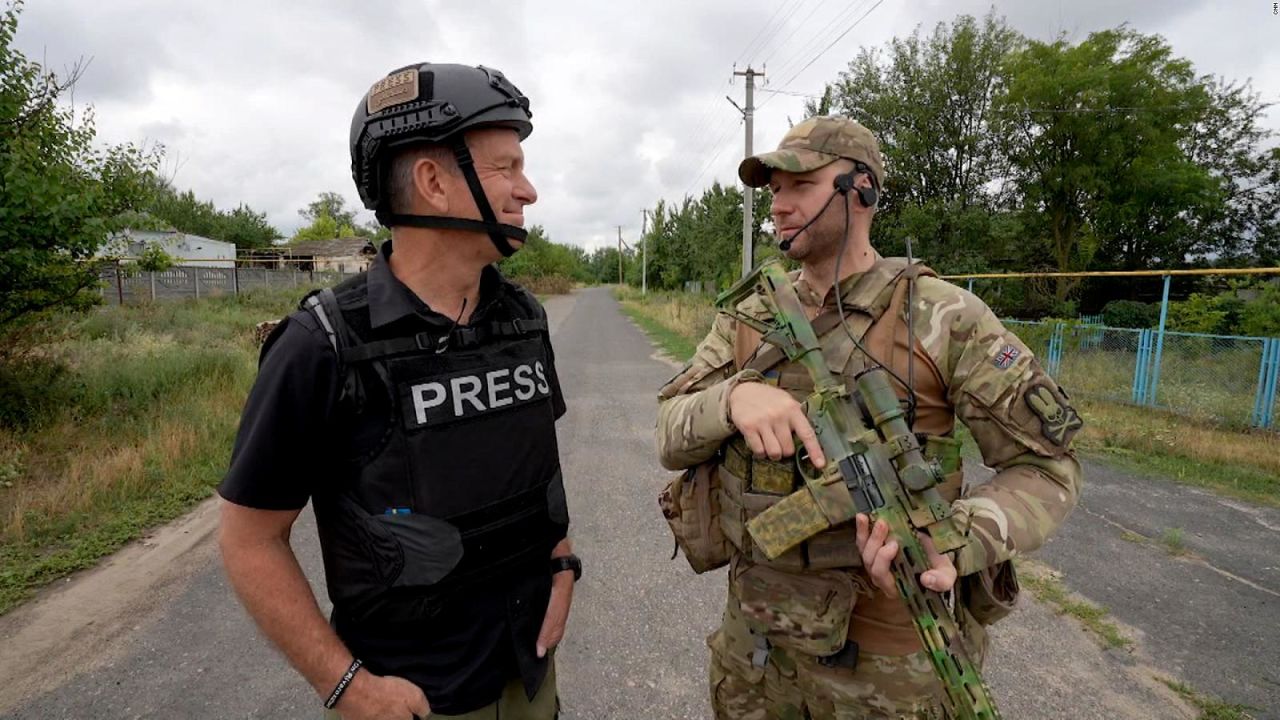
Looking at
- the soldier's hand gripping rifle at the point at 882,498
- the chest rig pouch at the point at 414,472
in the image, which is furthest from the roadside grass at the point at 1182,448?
the chest rig pouch at the point at 414,472

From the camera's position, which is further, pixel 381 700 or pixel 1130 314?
pixel 1130 314

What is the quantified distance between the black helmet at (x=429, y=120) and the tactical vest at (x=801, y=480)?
0.87 metres

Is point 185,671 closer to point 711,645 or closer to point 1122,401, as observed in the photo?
point 711,645

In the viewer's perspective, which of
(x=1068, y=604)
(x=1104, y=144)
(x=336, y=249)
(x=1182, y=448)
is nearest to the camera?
(x=1068, y=604)

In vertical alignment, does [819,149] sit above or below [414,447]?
above

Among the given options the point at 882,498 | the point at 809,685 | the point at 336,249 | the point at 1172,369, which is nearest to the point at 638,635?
the point at 809,685

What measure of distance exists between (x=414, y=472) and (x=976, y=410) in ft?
4.42

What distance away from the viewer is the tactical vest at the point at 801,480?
1.56m

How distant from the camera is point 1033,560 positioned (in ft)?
12.5

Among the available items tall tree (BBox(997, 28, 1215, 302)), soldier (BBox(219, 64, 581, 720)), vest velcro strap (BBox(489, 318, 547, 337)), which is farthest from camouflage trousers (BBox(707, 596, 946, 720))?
tall tree (BBox(997, 28, 1215, 302))

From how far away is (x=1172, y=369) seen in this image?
779 cm

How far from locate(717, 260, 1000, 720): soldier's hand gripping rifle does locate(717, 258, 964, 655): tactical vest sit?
114 mm

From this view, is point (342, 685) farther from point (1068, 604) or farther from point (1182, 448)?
point (1182, 448)

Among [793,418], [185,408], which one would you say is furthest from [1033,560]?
[185,408]
